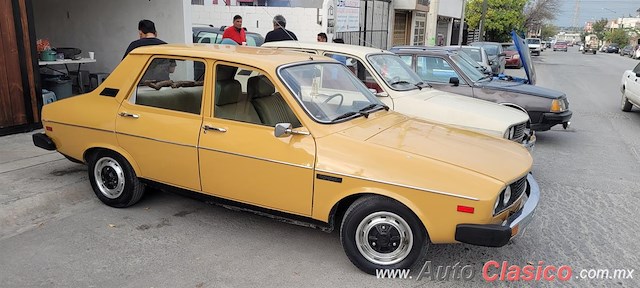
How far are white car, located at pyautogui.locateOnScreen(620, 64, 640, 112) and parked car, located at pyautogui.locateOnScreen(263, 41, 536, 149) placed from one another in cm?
607

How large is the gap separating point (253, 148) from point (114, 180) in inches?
69.8

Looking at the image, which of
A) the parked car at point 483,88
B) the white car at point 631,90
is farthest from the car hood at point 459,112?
the white car at point 631,90

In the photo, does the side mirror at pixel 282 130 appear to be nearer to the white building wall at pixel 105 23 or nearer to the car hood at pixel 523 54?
the white building wall at pixel 105 23

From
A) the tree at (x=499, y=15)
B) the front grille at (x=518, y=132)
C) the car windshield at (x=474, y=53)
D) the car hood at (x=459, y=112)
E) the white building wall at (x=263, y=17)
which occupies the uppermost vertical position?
the tree at (x=499, y=15)

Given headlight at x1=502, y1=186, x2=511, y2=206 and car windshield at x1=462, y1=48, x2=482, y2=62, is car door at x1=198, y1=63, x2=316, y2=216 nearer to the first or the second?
headlight at x1=502, y1=186, x2=511, y2=206

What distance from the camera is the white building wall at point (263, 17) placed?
48.9ft

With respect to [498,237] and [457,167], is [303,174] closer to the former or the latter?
[457,167]

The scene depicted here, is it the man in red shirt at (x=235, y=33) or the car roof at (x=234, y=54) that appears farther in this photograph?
the man in red shirt at (x=235, y=33)

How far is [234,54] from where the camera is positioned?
4242 millimetres

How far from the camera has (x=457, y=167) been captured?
3387mm

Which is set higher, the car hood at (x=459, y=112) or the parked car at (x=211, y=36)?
the parked car at (x=211, y=36)

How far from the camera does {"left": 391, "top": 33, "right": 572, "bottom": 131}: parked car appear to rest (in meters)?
7.75

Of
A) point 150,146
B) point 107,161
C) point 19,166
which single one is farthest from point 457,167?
point 19,166

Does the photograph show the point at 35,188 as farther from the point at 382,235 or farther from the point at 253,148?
the point at 382,235
